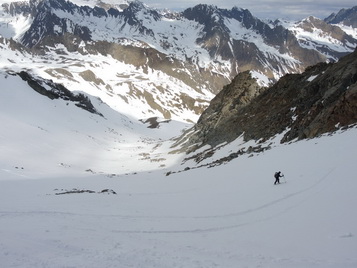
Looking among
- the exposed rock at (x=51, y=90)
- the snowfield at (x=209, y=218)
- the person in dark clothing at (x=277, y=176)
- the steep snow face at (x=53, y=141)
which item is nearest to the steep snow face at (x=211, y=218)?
the snowfield at (x=209, y=218)

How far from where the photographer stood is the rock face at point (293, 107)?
1347 inches

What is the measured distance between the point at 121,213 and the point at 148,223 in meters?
3.44

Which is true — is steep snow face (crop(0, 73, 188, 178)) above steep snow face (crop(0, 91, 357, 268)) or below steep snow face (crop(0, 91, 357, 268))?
below

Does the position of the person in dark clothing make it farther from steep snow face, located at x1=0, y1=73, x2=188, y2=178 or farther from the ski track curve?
steep snow face, located at x1=0, y1=73, x2=188, y2=178

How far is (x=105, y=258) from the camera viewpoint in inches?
554

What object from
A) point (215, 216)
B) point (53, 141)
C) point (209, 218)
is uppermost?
point (215, 216)

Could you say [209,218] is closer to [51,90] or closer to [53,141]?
[53,141]

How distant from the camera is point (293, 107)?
49312 millimetres

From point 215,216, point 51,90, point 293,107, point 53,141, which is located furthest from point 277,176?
point 51,90

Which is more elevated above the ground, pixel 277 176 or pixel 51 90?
pixel 277 176

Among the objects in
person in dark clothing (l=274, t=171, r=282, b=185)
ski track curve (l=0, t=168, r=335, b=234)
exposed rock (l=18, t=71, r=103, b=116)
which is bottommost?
exposed rock (l=18, t=71, r=103, b=116)

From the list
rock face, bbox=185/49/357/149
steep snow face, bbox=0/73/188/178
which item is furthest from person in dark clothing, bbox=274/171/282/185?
steep snow face, bbox=0/73/188/178

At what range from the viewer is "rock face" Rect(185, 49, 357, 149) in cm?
3422

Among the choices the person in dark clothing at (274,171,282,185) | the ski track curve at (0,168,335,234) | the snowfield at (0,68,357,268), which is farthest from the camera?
the person in dark clothing at (274,171,282,185)
